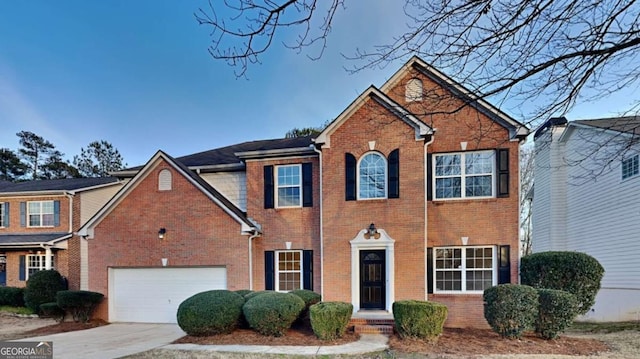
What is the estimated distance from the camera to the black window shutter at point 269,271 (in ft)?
43.0

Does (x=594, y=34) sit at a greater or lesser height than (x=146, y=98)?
lesser

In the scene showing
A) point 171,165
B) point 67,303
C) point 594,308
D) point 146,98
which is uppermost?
point 146,98

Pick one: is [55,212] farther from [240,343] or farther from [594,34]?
[594,34]

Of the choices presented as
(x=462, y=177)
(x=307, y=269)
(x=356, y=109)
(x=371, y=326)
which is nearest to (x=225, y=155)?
(x=307, y=269)

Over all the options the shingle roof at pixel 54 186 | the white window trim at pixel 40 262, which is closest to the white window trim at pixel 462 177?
the shingle roof at pixel 54 186

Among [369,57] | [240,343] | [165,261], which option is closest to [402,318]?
[240,343]

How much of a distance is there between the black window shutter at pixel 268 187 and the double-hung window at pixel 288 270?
1813 mm

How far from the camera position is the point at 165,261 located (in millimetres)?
13344

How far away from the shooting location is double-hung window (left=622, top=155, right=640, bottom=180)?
13.3 meters

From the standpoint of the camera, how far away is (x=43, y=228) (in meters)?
19.1

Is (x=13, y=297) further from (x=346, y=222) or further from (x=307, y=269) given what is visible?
(x=346, y=222)

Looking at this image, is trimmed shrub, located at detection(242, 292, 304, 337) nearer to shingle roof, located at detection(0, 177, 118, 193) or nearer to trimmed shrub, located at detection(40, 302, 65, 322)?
trimmed shrub, located at detection(40, 302, 65, 322)

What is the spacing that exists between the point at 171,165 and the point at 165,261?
11.1 feet

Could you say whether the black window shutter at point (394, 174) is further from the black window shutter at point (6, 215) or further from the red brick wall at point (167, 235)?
the black window shutter at point (6, 215)
